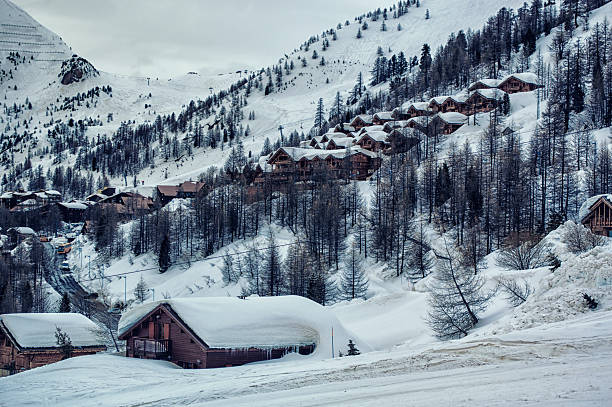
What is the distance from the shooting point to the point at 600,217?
5112 centimetres

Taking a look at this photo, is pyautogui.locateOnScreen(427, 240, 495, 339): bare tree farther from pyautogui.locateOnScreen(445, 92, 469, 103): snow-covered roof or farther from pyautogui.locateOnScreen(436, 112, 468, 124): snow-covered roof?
pyautogui.locateOnScreen(445, 92, 469, 103): snow-covered roof

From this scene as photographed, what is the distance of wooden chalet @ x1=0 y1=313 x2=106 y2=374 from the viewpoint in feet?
137

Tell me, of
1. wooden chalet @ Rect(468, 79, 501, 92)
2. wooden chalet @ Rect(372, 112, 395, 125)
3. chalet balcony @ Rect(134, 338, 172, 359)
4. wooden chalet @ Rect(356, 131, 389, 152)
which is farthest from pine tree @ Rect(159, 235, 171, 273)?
wooden chalet @ Rect(468, 79, 501, 92)

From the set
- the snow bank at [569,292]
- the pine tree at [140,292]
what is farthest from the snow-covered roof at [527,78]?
the snow bank at [569,292]

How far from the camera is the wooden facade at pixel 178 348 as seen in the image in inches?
1190

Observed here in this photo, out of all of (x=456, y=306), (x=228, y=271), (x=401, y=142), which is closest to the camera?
(x=456, y=306)

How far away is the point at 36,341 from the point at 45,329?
1.25 m

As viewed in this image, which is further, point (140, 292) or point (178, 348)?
point (140, 292)

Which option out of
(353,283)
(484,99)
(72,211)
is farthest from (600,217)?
(72,211)

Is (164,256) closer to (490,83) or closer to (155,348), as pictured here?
(155,348)

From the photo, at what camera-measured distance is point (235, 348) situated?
99.7ft

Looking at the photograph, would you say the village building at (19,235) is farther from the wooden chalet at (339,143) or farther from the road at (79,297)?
the wooden chalet at (339,143)

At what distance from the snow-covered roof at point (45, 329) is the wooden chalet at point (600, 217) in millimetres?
39843

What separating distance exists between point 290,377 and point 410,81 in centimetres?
13648
